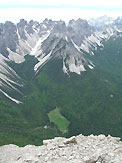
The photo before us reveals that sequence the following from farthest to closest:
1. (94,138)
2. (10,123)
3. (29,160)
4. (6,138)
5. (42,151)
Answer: (10,123) → (6,138) → (94,138) → (42,151) → (29,160)

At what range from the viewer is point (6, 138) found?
152125 mm

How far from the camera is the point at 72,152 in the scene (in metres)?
52.0

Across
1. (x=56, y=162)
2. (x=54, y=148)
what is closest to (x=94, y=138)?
(x=54, y=148)

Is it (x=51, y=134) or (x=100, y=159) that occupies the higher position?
(x=100, y=159)

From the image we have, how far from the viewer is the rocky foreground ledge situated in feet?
155

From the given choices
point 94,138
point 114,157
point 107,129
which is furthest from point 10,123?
point 114,157

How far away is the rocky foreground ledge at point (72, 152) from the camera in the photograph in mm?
47281

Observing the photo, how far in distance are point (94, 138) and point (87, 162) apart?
42.7 ft

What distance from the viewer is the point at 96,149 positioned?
172ft

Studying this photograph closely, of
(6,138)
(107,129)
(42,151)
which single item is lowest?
(107,129)

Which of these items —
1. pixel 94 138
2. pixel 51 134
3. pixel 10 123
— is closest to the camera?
pixel 94 138

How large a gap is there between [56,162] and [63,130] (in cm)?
15164

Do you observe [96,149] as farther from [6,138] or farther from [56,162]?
[6,138]

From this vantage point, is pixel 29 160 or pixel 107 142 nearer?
pixel 29 160
